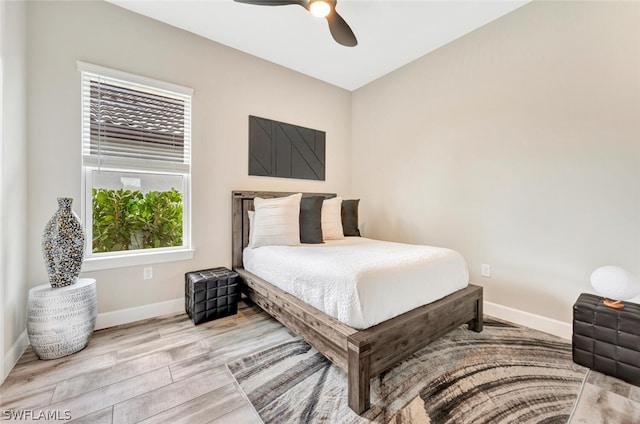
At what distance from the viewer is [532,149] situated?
7.45ft

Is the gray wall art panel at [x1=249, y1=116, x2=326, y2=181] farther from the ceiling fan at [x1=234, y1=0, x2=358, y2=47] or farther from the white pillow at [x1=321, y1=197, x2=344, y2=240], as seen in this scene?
the ceiling fan at [x1=234, y1=0, x2=358, y2=47]

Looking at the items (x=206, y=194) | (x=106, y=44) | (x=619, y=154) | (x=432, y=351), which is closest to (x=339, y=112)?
(x=206, y=194)

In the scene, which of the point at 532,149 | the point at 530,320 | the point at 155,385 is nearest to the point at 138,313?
the point at 155,385

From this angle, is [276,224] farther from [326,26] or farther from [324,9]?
[326,26]

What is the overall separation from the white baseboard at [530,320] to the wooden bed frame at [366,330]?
457 mm

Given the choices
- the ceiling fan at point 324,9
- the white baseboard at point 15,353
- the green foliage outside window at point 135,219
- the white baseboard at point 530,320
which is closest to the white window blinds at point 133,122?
the green foliage outside window at point 135,219

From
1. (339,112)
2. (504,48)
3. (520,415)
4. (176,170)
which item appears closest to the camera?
(520,415)

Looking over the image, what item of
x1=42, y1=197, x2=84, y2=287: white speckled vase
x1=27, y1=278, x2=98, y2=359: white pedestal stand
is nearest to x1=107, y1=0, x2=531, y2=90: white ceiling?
x1=42, y1=197, x2=84, y2=287: white speckled vase

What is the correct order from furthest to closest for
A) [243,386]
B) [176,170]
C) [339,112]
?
[339,112] → [176,170] → [243,386]

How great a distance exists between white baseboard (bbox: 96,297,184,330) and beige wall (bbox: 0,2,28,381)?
0.47 meters

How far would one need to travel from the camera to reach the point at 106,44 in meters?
2.24

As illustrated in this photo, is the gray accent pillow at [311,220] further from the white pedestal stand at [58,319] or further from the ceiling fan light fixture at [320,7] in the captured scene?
the white pedestal stand at [58,319]

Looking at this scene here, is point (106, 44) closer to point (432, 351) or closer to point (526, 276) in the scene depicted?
point (432, 351)

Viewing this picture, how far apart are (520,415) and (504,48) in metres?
2.87
